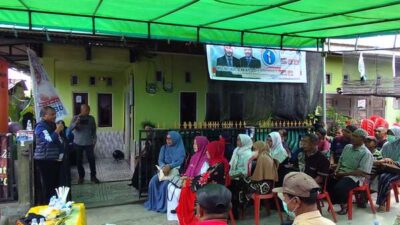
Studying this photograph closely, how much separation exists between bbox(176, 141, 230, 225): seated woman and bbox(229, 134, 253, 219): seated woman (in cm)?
39

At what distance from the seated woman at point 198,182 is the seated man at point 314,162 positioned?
1.18 meters

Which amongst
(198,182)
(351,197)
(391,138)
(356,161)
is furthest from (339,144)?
(198,182)

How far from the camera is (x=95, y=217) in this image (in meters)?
5.18

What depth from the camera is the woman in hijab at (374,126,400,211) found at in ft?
18.3

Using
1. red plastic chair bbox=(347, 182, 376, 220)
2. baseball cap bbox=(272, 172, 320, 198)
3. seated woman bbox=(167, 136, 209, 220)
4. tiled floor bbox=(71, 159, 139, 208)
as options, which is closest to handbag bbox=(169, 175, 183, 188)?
seated woman bbox=(167, 136, 209, 220)

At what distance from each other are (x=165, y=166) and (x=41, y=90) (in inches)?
95.6

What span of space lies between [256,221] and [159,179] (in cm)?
168

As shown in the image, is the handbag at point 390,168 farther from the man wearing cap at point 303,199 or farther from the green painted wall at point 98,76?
the green painted wall at point 98,76

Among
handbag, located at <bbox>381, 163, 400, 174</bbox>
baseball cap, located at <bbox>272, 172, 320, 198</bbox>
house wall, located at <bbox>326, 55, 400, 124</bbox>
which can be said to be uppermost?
house wall, located at <bbox>326, 55, 400, 124</bbox>

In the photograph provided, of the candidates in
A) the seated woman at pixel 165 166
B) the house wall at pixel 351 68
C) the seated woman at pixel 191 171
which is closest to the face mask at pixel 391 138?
the seated woman at pixel 191 171

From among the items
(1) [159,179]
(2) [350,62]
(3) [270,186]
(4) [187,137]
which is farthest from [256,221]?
(2) [350,62]

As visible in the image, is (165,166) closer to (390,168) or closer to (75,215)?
(75,215)

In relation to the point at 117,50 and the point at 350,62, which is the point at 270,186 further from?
the point at 350,62

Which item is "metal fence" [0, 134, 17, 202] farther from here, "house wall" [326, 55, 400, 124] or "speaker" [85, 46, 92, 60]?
"house wall" [326, 55, 400, 124]
